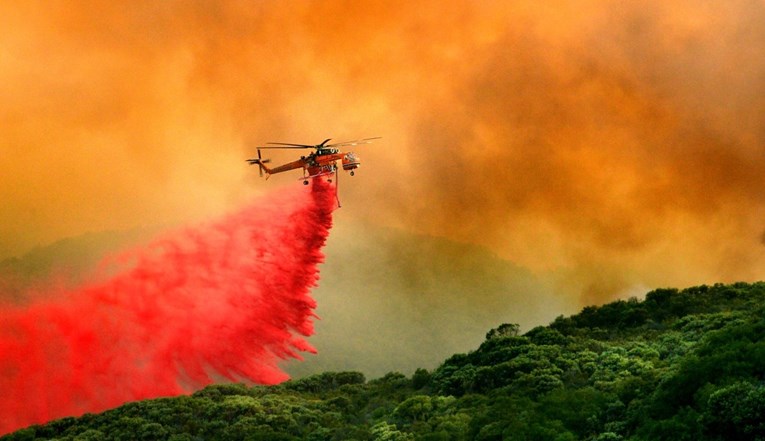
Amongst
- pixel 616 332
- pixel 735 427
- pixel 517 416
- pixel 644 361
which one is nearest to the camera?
pixel 735 427

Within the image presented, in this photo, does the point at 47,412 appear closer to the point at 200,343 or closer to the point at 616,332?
the point at 200,343

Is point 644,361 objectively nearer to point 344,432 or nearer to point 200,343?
point 344,432

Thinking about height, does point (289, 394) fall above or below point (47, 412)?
below

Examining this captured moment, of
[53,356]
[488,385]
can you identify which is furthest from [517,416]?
[53,356]

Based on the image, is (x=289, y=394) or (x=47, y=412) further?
(x=47, y=412)

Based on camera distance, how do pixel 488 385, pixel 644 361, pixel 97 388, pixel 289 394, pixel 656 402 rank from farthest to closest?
pixel 97 388, pixel 289 394, pixel 488 385, pixel 644 361, pixel 656 402

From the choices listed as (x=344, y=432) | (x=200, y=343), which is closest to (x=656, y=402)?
(x=344, y=432)

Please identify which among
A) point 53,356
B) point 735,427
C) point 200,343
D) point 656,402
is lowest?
point 735,427
